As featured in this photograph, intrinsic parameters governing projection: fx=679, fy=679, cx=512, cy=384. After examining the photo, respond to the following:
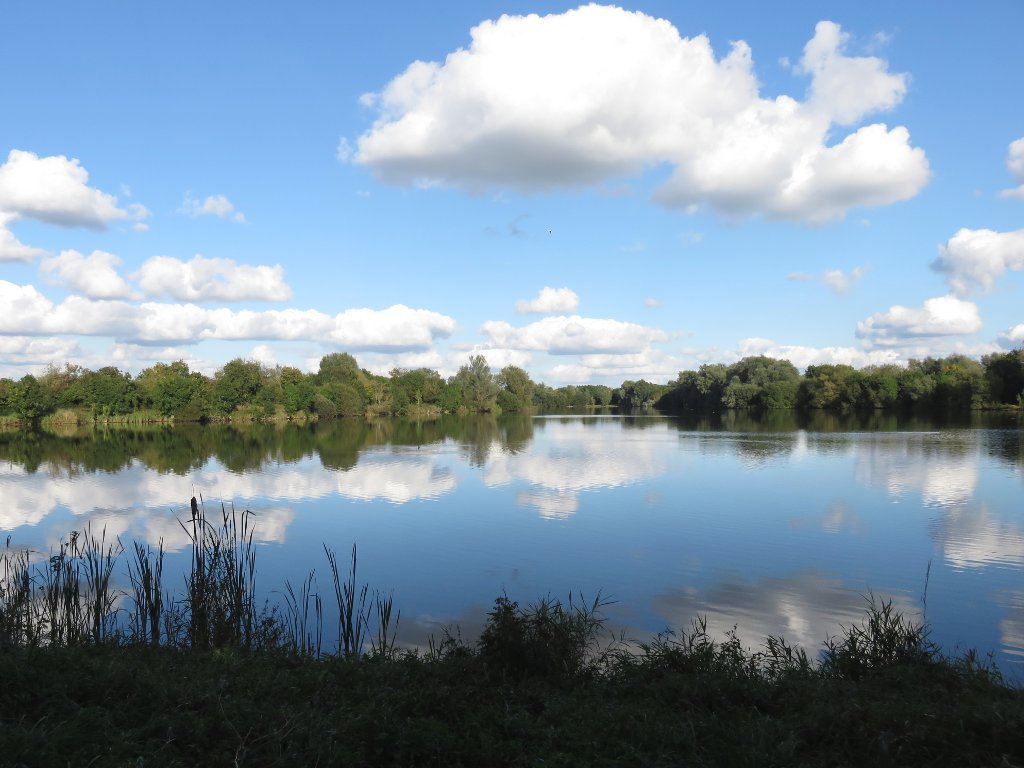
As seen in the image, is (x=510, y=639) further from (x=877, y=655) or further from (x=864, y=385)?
(x=864, y=385)

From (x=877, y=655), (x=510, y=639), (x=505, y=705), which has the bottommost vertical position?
(x=877, y=655)

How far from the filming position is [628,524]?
17.2m

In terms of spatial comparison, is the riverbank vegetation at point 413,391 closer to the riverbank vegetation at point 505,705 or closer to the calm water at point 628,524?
the calm water at point 628,524

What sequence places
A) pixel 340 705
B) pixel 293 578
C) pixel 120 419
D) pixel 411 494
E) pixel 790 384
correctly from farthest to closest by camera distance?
pixel 790 384 < pixel 120 419 < pixel 411 494 < pixel 293 578 < pixel 340 705

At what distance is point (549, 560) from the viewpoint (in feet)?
44.8

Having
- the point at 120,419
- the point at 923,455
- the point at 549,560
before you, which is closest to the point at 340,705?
the point at 549,560

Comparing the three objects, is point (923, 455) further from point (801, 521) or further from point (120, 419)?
point (120, 419)

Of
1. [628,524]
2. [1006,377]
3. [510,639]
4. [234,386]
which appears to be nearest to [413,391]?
[234,386]

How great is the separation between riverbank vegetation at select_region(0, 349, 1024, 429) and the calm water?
43.2 metres

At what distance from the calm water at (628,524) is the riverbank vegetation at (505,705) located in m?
2.51

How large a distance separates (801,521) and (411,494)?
12.0m

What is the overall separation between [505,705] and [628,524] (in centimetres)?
1210

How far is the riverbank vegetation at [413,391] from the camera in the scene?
75.8m

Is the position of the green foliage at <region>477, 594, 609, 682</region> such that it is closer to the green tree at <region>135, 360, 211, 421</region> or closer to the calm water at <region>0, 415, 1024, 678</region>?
the calm water at <region>0, 415, 1024, 678</region>
